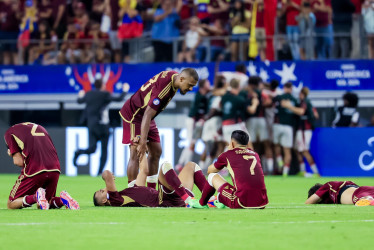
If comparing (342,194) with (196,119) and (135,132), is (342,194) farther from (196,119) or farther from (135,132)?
(196,119)

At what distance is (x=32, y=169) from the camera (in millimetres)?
10398

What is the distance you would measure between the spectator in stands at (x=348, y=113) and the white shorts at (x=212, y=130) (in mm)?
3177

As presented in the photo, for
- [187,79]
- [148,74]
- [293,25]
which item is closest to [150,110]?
[187,79]

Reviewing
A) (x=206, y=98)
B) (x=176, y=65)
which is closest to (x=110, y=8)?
(x=176, y=65)

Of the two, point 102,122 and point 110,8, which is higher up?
point 110,8

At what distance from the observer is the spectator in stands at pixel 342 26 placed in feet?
71.1

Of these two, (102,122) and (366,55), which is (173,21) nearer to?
(102,122)

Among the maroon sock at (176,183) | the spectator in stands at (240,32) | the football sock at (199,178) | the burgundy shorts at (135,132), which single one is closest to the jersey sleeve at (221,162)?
the maroon sock at (176,183)

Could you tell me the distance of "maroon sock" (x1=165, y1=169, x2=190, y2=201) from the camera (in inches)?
406

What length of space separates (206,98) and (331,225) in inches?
524

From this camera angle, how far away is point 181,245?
675 centimetres

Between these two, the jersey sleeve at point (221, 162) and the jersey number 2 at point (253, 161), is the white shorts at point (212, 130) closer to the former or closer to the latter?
the jersey sleeve at point (221, 162)

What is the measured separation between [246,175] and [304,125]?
1157 cm

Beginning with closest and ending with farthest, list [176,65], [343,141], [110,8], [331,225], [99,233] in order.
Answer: [99,233] < [331,225] < [343,141] < [176,65] < [110,8]
